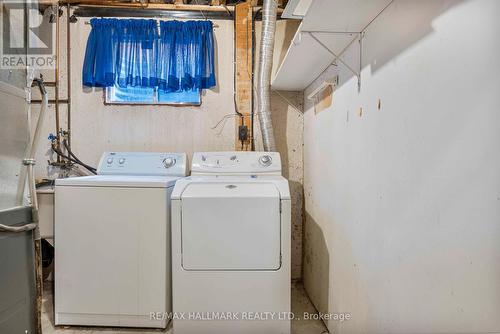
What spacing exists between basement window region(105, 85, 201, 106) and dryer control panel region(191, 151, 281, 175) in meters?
0.62

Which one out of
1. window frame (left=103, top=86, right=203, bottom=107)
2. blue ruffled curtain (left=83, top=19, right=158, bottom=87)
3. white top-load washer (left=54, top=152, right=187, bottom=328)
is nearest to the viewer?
white top-load washer (left=54, top=152, right=187, bottom=328)

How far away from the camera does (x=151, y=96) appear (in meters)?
2.66

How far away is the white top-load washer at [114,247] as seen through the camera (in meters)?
1.88

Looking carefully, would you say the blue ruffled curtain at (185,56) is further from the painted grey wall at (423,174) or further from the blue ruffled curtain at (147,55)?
the painted grey wall at (423,174)

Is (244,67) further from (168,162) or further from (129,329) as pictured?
(129,329)

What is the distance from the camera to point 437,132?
89cm

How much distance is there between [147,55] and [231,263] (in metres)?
1.88

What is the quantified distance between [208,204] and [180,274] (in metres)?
0.45

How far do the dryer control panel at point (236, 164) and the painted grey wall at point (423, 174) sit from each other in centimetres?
71

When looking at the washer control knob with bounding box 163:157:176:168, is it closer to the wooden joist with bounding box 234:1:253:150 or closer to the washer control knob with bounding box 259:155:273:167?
the wooden joist with bounding box 234:1:253:150

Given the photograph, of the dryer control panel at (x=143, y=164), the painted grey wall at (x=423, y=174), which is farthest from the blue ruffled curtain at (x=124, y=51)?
the painted grey wall at (x=423, y=174)

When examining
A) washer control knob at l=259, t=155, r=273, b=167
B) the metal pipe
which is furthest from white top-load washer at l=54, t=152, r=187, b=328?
the metal pipe

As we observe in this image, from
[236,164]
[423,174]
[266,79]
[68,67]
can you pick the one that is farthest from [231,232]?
[68,67]

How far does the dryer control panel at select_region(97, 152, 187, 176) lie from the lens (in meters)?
2.38
